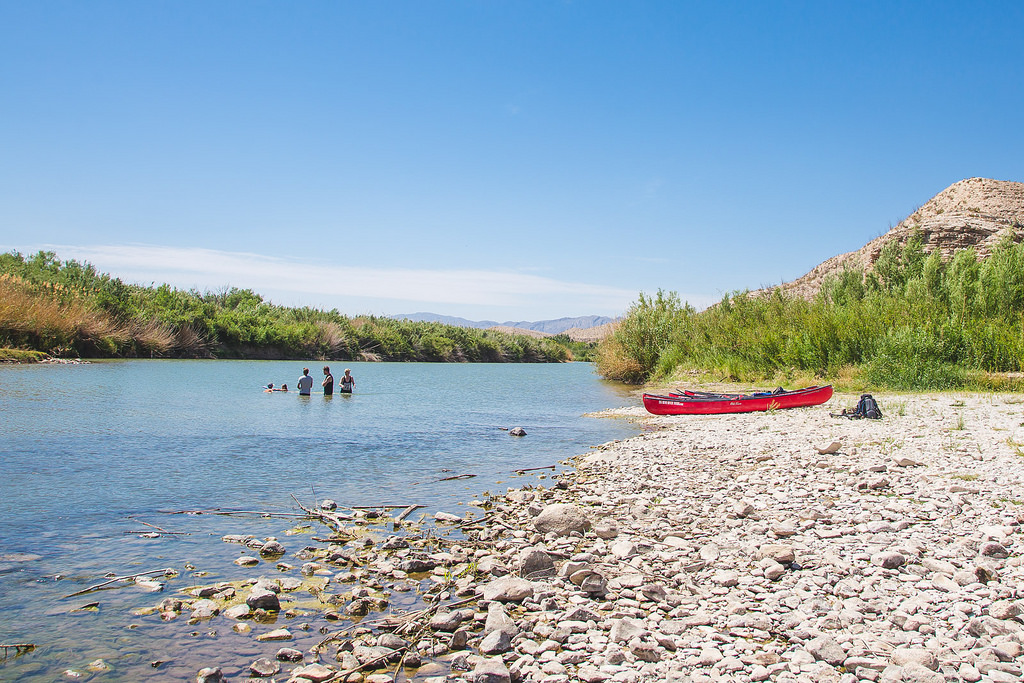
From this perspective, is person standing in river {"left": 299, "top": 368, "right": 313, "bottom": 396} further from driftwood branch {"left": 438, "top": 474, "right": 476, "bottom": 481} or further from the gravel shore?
the gravel shore

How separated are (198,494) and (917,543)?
10.9 metres

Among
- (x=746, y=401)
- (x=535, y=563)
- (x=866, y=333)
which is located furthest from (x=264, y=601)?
(x=866, y=333)

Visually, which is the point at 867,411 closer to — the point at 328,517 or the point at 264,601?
the point at 328,517

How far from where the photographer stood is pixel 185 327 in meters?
65.0

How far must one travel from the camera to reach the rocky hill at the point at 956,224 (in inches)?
1913

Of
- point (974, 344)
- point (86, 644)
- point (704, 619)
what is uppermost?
point (974, 344)

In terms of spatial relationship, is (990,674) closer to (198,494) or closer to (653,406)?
(198,494)

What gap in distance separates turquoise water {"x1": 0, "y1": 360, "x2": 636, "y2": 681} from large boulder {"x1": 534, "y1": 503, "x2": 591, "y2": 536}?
2.18m

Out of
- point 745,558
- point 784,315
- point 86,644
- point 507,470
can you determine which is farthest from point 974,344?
point 86,644

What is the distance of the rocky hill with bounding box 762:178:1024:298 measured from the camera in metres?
48.6

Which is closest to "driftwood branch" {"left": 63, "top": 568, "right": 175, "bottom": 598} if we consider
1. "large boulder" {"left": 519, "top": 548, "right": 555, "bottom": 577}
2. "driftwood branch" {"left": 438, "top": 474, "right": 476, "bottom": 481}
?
"large boulder" {"left": 519, "top": 548, "right": 555, "bottom": 577}

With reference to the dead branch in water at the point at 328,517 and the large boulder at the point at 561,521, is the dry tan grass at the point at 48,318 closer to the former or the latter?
the dead branch in water at the point at 328,517

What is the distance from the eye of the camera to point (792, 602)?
18.6 feet

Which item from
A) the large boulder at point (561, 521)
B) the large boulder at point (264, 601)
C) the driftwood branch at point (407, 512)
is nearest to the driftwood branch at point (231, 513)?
the driftwood branch at point (407, 512)
